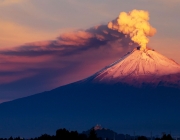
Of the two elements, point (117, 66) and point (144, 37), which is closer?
point (144, 37)

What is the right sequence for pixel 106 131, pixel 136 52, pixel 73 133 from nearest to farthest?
pixel 73 133
pixel 106 131
pixel 136 52

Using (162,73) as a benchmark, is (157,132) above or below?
below

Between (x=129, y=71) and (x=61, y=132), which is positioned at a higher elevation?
(x=129, y=71)

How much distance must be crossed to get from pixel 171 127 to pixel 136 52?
24.4 meters

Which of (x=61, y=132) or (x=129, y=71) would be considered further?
(x=129, y=71)

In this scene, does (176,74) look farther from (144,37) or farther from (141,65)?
(144,37)

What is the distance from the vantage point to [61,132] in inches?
2840

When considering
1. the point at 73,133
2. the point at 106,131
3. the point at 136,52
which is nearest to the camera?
the point at 73,133

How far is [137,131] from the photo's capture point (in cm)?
19212

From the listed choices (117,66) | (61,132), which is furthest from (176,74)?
(61,132)

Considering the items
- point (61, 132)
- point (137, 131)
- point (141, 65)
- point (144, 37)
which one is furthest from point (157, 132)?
point (61, 132)

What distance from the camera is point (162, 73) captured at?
19588 centimetres

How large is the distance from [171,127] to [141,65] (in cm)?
1923

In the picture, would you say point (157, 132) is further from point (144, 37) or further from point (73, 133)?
point (73, 133)
